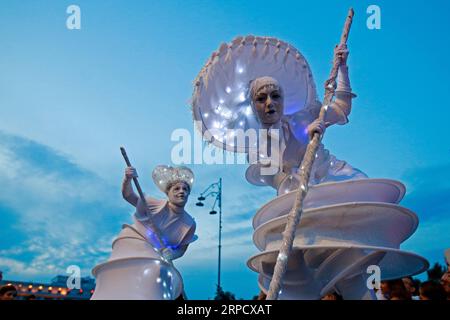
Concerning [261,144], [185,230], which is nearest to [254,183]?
[261,144]

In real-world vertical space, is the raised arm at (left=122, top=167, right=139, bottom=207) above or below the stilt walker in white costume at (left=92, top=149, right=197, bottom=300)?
above

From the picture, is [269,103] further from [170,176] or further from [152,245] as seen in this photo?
[152,245]

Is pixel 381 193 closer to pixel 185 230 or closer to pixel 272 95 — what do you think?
pixel 272 95

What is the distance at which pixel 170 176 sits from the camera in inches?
181

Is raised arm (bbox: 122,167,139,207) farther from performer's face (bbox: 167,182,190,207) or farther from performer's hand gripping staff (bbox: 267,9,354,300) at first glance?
performer's hand gripping staff (bbox: 267,9,354,300)

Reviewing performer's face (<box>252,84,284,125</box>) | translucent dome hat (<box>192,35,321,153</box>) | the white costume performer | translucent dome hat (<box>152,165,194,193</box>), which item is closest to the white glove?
the white costume performer

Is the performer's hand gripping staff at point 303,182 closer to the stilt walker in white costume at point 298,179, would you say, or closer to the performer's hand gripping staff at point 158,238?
the stilt walker in white costume at point 298,179

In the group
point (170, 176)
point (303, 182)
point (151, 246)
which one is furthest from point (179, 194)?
point (303, 182)

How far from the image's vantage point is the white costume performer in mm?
3932

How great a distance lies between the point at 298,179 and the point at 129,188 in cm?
194

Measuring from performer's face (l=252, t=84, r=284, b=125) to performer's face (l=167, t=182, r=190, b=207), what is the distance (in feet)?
4.30

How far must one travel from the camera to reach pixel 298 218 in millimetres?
2805
